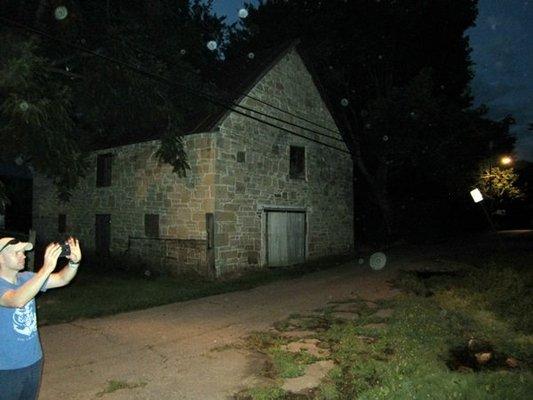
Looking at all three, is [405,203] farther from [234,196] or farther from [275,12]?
[234,196]

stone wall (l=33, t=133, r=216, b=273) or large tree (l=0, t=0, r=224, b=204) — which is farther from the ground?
large tree (l=0, t=0, r=224, b=204)

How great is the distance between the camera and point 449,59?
28141 mm

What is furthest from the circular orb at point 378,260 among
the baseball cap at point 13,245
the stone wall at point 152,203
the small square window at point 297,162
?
the baseball cap at point 13,245

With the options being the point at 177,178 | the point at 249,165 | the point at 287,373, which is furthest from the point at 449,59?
the point at 287,373

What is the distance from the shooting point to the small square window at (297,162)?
18.3 m

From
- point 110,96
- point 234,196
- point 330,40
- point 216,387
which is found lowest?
point 216,387

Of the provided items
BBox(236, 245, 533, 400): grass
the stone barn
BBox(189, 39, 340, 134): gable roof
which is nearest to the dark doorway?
the stone barn

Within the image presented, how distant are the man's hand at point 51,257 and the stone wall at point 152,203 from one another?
11471mm

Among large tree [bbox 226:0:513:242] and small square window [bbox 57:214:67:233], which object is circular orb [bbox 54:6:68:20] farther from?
large tree [bbox 226:0:513:242]

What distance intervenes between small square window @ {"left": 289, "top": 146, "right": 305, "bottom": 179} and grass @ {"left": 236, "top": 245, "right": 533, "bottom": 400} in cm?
764

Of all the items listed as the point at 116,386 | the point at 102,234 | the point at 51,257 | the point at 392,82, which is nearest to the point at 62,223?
the point at 102,234

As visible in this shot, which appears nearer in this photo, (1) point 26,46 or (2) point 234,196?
(1) point 26,46

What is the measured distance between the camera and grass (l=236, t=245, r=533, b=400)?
16.0ft

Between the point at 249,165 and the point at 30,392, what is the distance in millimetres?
13149
